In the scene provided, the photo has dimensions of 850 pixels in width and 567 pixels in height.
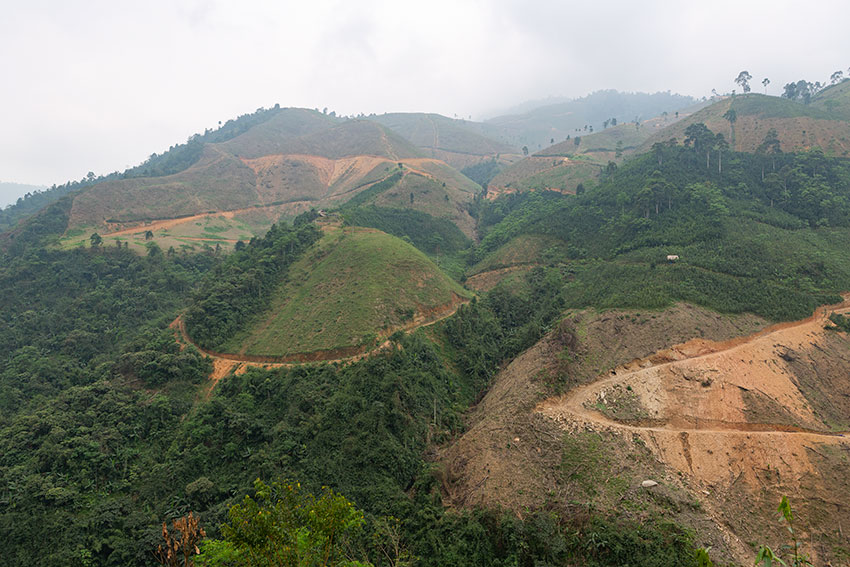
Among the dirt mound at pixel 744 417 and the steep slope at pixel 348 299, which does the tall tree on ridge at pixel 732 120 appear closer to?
the dirt mound at pixel 744 417

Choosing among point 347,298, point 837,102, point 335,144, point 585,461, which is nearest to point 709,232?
point 585,461

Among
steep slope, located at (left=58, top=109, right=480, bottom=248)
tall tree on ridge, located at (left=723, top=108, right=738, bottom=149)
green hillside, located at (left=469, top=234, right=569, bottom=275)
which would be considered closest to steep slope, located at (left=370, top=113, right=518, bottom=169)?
steep slope, located at (left=58, top=109, right=480, bottom=248)

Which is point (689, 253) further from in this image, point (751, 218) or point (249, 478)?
point (249, 478)

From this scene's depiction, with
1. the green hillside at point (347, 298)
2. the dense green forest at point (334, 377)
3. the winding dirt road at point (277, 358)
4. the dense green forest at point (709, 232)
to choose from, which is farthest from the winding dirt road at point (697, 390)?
the green hillside at point (347, 298)

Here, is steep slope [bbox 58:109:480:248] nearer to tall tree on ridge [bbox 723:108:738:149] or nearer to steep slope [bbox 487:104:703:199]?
steep slope [bbox 487:104:703:199]

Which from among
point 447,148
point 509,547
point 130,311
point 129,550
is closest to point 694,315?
point 509,547

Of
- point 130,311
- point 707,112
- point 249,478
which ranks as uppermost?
point 707,112
